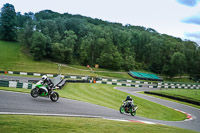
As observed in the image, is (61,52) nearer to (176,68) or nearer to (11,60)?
(11,60)

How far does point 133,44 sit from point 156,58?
16.8 meters

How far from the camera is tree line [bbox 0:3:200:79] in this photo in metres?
78.6

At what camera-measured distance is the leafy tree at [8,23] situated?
8575 cm

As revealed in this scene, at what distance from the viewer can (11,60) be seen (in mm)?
66688

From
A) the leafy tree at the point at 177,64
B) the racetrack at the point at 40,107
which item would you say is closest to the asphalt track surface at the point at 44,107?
the racetrack at the point at 40,107

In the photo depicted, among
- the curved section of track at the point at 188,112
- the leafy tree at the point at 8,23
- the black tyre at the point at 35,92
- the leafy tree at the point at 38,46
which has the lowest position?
the curved section of track at the point at 188,112

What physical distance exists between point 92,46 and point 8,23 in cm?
3656

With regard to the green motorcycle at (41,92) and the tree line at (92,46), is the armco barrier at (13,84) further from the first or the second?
the tree line at (92,46)

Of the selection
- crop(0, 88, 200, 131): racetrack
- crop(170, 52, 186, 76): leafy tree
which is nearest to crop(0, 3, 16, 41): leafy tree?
crop(170, 52, 186, 76): leafy tree

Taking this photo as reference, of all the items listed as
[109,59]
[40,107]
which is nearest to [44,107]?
[40,107]

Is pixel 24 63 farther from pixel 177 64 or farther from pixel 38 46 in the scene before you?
pixel 177 64

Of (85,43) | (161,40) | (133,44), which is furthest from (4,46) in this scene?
(161,40)

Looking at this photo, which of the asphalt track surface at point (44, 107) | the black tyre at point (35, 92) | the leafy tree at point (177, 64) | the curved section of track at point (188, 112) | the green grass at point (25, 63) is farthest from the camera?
the leafy tree at point (177, 64)

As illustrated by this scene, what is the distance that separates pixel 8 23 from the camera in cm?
8588
